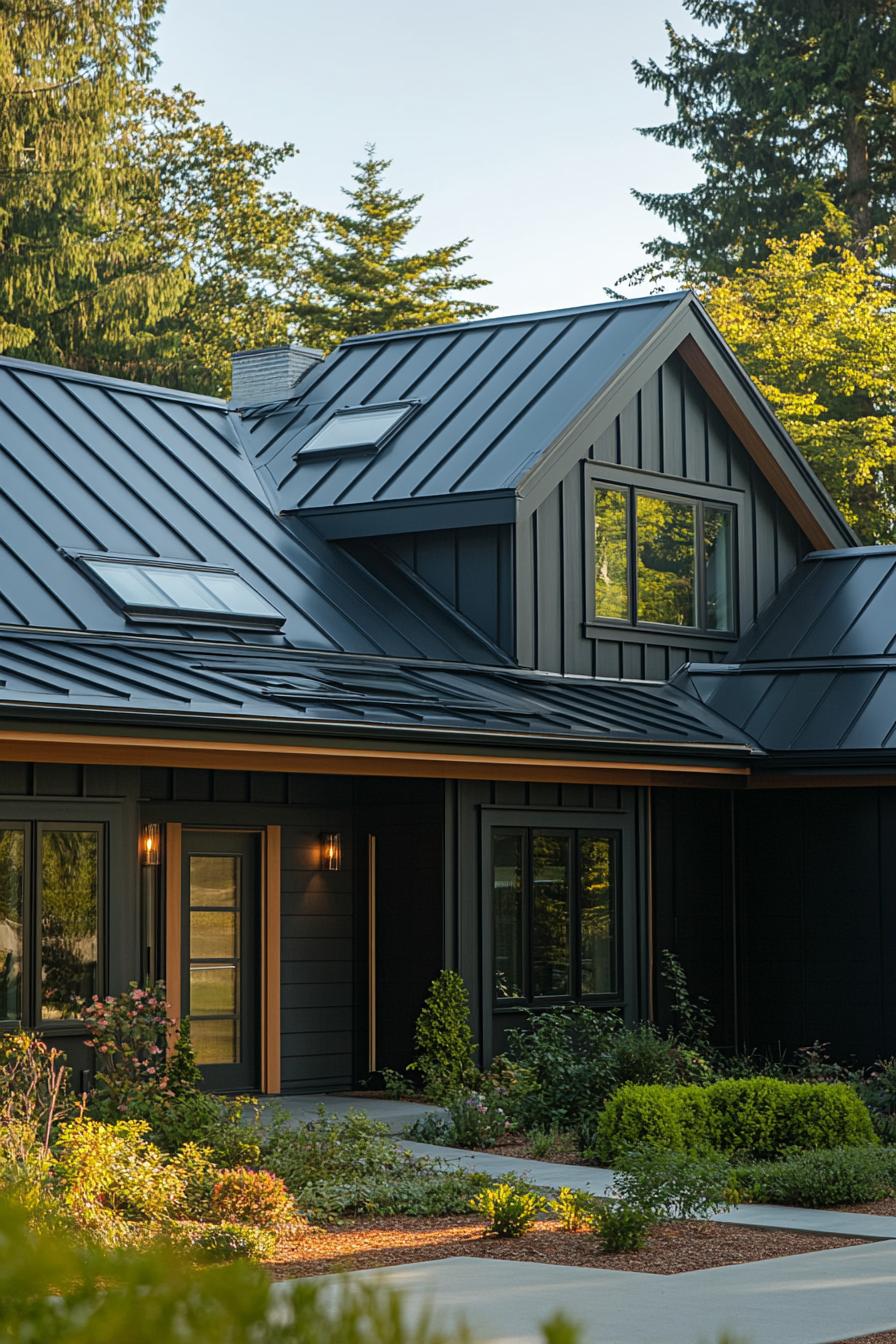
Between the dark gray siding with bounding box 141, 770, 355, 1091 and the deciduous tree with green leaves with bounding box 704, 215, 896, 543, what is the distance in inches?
646

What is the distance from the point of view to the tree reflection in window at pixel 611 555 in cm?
1911

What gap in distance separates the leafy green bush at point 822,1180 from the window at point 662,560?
8354 millimetres

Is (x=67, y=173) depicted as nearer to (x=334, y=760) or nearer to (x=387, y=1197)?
(x=334, y=760)

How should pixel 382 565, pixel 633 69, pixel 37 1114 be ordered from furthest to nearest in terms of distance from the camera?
1. pixel 633 69
2. pixel 382 565
3. pixel 37 1114

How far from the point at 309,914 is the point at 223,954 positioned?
2.91ft

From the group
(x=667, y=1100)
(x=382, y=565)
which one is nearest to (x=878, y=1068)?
(x=667, y=1100)

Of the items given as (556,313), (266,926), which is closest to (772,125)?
(556,313)

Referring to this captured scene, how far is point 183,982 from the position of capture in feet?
49.9

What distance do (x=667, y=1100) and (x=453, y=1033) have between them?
3524mm

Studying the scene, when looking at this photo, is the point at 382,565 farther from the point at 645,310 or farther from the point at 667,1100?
the point at 667,1100

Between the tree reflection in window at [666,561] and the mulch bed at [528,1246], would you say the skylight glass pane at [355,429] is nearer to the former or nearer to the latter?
the tree reflection in window at [666,561]

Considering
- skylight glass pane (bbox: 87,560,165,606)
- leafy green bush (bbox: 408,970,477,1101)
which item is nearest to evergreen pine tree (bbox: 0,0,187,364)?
skylight glass pane (bbox: 87,560,165,606)

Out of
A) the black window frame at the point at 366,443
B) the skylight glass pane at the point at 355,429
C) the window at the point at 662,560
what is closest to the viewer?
the window at the point at 662,560

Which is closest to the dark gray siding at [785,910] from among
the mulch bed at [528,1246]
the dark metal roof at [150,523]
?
the dark metal roof at [150,523]
